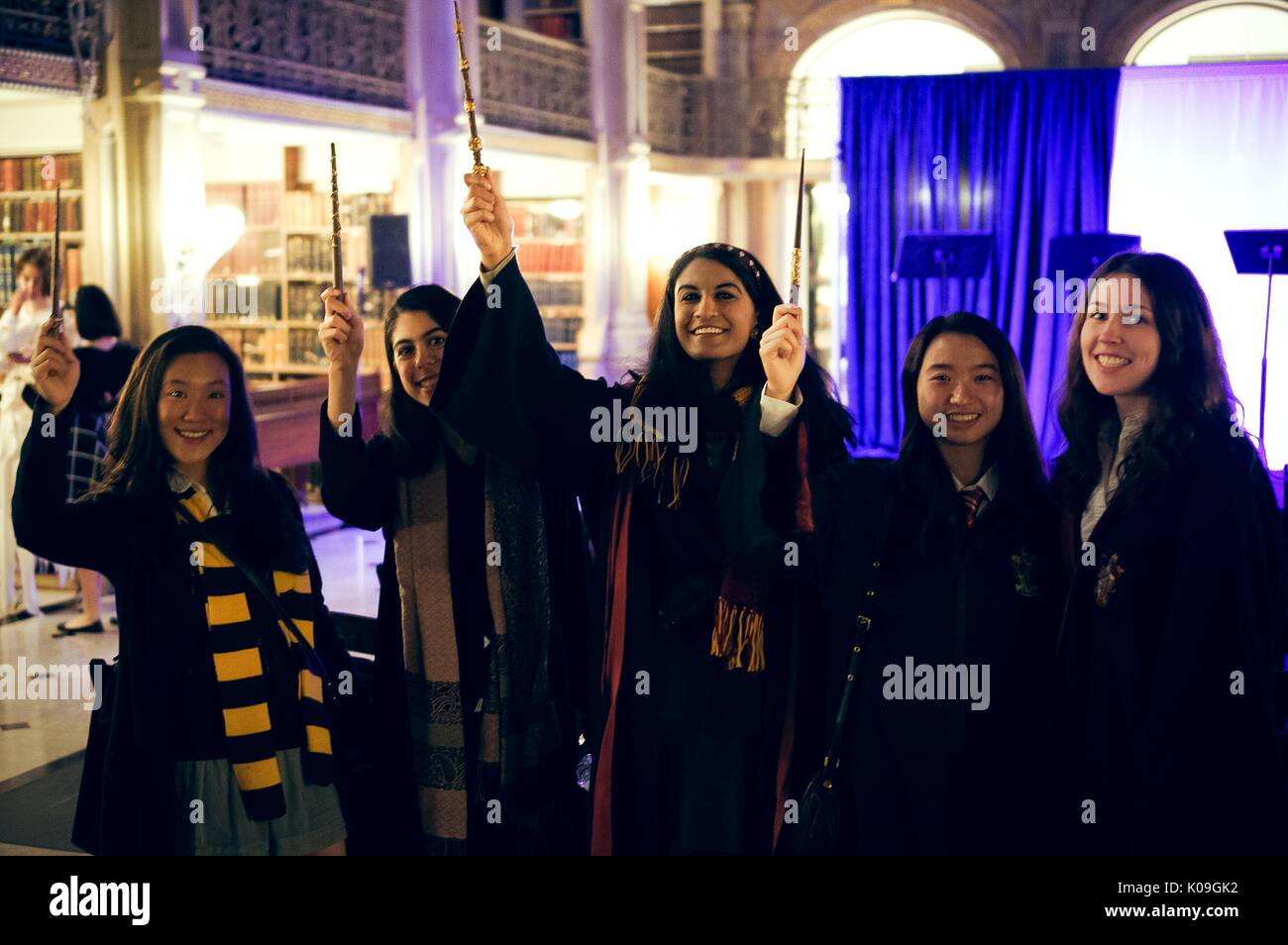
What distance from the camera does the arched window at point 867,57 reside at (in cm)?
1407

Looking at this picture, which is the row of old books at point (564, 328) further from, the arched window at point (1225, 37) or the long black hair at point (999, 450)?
the long black hair at point (999, 450)

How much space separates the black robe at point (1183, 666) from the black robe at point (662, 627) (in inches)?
19.5

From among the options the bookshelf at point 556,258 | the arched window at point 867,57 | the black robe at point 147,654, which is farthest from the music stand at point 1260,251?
the arched window at point 867,57

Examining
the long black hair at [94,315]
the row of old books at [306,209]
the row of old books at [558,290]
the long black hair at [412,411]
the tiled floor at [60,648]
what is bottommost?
the tiled floor at [60,648]

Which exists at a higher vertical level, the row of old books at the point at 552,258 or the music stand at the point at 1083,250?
the row of old books at the point at 552,258

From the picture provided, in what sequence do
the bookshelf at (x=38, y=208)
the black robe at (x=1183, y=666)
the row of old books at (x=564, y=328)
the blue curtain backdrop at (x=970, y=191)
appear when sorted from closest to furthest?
the black robe at (x=1183, y=666), the bookshelf at (x=38, y=208), the blue curtain backdrop at (x=970, y=191), the row of old books at (x=564, y=328)

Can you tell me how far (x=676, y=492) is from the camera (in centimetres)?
219

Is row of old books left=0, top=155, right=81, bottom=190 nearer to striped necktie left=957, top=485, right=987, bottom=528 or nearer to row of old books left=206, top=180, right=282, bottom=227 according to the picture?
row of old books left=206, top=180, right=282, bottom=227

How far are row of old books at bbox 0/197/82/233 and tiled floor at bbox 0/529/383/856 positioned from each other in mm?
2574

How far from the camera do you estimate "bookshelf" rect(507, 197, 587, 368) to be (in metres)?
13.4

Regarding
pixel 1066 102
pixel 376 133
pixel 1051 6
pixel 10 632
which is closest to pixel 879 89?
pixel 1066 102

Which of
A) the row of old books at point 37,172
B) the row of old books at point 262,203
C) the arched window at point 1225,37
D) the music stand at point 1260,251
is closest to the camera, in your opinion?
the music stand at point 1260,251

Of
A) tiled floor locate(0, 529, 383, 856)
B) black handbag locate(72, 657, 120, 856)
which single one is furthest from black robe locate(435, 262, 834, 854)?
tiled floor locate(0, 529, 383, 856)

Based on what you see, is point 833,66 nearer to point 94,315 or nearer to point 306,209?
point 306,209
